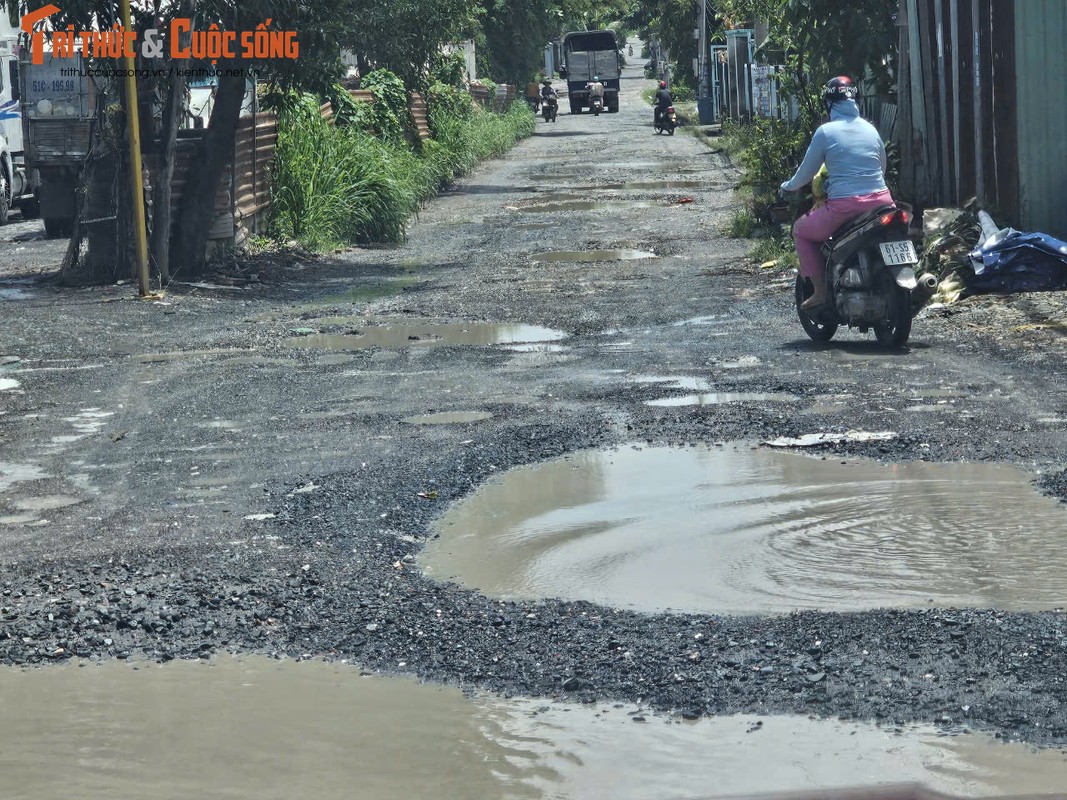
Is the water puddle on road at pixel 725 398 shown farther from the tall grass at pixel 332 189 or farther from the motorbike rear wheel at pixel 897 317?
the tall grass at pixel 332 189

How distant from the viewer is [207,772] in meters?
3.72

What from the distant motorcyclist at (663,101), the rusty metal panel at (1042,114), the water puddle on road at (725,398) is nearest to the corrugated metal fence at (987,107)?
the rusty metal panel at (1042,114)

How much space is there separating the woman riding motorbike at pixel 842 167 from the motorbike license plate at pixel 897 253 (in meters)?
0.31

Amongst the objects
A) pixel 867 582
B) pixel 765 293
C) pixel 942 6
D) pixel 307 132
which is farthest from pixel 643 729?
pixel 307 132

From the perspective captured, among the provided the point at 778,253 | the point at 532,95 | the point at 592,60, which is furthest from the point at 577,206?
the point at 592,60

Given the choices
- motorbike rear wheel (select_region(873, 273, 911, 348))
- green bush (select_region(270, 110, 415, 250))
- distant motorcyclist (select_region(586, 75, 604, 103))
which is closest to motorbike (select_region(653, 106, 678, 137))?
distant motorcyclist (select_region(586, 75, 604, 103))

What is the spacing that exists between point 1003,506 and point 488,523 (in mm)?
2051

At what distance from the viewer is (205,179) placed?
49.8ft

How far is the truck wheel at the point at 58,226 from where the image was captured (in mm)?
20125

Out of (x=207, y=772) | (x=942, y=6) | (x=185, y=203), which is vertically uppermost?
(x=942, y=6)

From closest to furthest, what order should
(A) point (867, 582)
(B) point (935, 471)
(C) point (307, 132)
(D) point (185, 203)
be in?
(A) point (867, 582) < (B) point (935, 471) < (D) point (185, 203) < (C) point (307, 132)

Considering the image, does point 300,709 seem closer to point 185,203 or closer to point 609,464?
point 609,464

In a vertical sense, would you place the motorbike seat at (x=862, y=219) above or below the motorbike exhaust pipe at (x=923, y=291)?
above

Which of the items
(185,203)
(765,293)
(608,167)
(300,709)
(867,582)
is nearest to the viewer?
(300,709)
